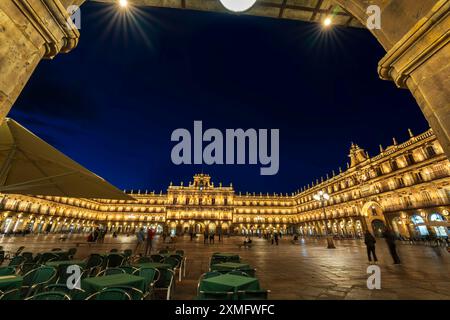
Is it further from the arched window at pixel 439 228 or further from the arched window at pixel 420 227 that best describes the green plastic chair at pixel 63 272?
the arched window at pixel 420 227

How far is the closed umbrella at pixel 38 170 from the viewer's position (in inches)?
132

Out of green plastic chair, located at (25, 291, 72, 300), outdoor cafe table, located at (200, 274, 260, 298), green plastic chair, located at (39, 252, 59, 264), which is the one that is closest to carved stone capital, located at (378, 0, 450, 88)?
outdoor cafe table, located at (200, 274, 260, 298)

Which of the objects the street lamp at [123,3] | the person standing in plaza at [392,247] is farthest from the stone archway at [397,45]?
the person standing in plaza at [392,247]

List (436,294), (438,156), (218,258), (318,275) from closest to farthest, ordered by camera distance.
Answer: (436,294) < (318,275) < (218,258) < (438,156)

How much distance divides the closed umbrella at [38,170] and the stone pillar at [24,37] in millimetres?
1601

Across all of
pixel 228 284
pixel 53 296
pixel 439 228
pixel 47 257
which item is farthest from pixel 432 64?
pixel 439 228

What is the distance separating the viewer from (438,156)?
21.4 metres

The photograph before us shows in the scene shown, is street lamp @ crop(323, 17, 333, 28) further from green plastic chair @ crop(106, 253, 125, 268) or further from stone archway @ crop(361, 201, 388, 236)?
stone archway @ crop(361, 201, 388, 236)

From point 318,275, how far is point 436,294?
2141 mm

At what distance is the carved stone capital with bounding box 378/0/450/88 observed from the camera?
72.3 inches
